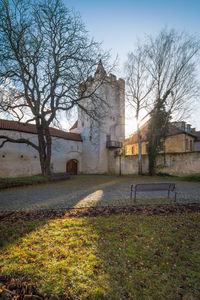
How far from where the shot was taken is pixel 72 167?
22.2 m

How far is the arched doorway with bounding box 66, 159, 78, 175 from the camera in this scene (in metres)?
21.7

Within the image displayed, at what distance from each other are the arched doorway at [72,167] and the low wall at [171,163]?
681cm

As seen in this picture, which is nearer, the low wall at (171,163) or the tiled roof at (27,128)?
the low wall at (171,163)

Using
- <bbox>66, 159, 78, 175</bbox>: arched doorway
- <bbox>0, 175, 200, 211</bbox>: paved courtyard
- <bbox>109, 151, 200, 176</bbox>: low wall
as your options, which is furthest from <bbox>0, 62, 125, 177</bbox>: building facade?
<bbox>0, 175, 200, 211</bbox>: paved courtyard

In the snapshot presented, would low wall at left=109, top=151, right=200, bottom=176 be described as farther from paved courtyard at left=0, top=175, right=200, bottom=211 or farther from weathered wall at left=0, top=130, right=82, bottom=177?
weathered wall at left=0, top=130, right=82, bottom=177

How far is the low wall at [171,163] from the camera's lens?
1466cm

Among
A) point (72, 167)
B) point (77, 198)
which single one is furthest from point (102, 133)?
point (77, 198)

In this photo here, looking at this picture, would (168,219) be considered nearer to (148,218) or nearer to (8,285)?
(148,218)

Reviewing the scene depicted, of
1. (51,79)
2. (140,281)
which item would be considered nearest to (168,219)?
(140,281)

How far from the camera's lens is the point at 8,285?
191cm

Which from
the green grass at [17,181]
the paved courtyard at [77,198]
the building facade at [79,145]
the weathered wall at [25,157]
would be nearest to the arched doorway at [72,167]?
the building facade at [79,145]

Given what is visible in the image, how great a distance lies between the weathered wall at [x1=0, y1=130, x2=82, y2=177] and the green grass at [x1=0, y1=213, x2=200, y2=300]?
13878 millimetres

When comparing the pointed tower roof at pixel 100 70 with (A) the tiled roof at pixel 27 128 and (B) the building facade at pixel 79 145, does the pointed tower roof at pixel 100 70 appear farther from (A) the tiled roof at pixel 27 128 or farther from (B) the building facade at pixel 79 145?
(A) the tiled roof at pixel 27 128

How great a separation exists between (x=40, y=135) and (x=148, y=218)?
39.9 ft
